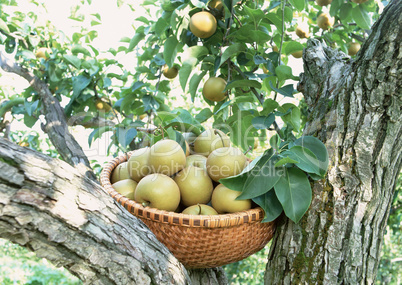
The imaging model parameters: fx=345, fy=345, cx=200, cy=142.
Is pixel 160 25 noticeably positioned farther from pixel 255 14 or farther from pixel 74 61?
pixel 74 61

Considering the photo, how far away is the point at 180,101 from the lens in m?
4.37

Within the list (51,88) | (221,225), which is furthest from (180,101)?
(221,225)

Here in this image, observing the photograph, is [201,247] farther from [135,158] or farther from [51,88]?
[51,88]

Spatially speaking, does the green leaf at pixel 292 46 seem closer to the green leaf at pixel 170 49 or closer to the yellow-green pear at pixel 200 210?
the green leaf at pixel 170 49

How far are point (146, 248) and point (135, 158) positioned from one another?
33cm

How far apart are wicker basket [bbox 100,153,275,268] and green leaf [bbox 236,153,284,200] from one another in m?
0.04

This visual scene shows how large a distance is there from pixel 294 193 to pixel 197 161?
0.27 m

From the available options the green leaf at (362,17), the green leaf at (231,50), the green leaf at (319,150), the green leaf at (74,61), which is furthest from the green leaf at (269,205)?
the green leaf at (74,61)

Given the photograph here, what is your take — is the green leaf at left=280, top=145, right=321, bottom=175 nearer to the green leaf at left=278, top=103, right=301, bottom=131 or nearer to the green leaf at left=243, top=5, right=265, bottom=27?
the green leaf at left=278, top=103, right=301, bottom=131

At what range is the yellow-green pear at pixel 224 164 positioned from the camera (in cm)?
81

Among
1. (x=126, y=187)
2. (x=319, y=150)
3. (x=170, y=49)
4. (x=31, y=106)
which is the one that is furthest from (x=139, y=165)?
(x=31, y=106)

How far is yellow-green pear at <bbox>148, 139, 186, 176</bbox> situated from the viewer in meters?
0.80

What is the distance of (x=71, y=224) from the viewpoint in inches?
19.4

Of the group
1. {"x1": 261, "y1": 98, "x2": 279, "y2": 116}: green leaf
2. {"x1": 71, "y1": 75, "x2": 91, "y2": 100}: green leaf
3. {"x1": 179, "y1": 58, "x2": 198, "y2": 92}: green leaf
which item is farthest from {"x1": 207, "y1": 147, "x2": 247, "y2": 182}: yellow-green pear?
{"x1": 71, "y1": 75, "x2": 91, "y2": 100}: green leaf
